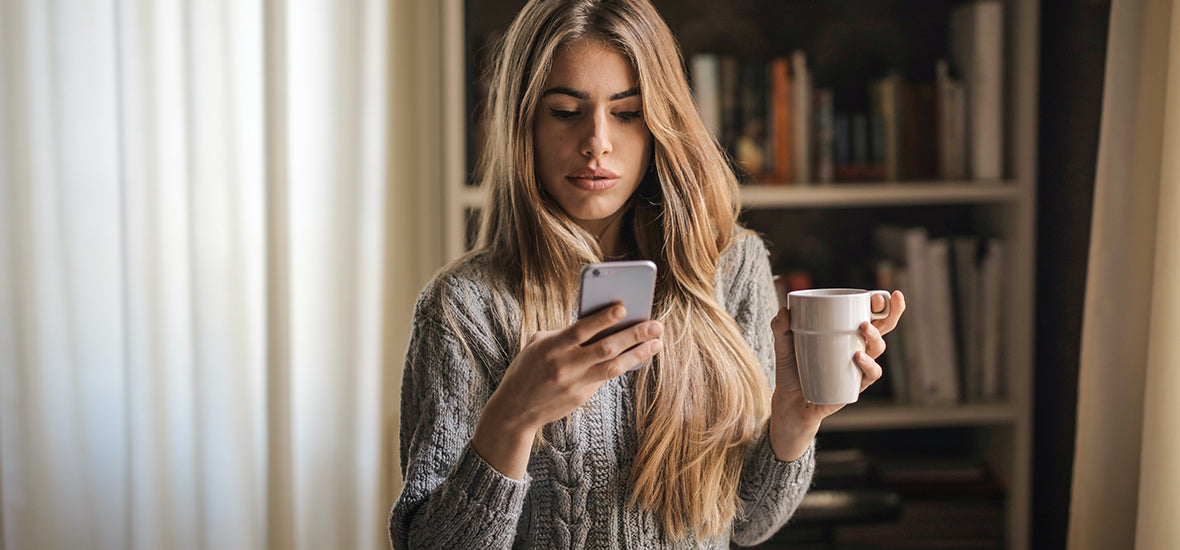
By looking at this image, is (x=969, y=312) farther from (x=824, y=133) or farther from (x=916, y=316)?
(x=824, y=133)

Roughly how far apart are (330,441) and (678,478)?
88cm

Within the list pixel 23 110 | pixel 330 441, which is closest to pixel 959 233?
pixel 330 441

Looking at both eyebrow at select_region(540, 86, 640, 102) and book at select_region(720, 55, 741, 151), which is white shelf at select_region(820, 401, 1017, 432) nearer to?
book at select_region(720, 55, 741, 151)

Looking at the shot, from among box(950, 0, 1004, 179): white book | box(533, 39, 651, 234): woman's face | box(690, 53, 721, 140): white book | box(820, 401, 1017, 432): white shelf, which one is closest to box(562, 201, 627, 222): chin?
box(533, 39, 651, 234): woman's face

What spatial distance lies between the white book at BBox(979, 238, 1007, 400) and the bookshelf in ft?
0.04

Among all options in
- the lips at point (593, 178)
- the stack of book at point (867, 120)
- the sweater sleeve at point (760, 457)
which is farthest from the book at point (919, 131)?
the lips at point (593, 178)

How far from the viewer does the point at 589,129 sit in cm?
99

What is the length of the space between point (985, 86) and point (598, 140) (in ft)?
3.64

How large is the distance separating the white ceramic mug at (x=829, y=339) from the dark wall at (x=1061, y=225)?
3.29ft

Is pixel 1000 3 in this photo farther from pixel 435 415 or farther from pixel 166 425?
pixel 166 425

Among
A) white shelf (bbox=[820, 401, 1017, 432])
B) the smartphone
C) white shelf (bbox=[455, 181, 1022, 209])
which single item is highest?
white shelf (bbox=[455, 181, 1022, 209])

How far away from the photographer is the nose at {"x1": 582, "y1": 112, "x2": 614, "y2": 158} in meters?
0.98

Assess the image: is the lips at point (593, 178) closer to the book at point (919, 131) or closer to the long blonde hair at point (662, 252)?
the long blonde hair at point (662, 252)

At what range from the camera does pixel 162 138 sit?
1539 millimetres
